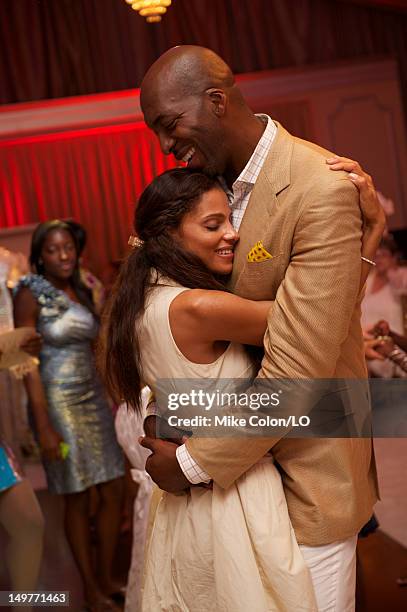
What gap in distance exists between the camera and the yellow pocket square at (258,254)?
162 centimetres

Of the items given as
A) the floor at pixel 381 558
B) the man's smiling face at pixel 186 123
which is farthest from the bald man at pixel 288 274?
the floor at pixel 381 558

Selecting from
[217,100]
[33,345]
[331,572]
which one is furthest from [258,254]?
[33,345]

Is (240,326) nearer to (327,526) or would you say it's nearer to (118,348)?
A: (118,348)

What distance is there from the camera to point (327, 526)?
1.64 metres

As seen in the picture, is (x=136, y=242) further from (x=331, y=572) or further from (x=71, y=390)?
(x=71, y=390)

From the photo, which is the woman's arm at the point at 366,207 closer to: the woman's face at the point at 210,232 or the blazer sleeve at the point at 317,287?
the blazer sleeve at the point at 317,287

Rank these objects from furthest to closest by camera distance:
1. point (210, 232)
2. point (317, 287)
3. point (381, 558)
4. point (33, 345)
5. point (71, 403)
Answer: point (71, 403) < point (33, 345) < point (381, 558) < point (210, 232) < point (317, 287)

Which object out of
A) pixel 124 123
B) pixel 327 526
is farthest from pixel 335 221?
pixel 124 123

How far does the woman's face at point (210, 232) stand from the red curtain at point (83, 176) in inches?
35.0

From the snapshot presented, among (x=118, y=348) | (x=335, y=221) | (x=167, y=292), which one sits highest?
(x=335, y=221)

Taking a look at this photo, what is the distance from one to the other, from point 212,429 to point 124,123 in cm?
117

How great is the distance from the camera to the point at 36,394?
304 centimetres

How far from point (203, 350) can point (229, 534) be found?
0.99 ft

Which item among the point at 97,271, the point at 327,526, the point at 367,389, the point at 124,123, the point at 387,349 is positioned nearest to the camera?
the point at 327,526
